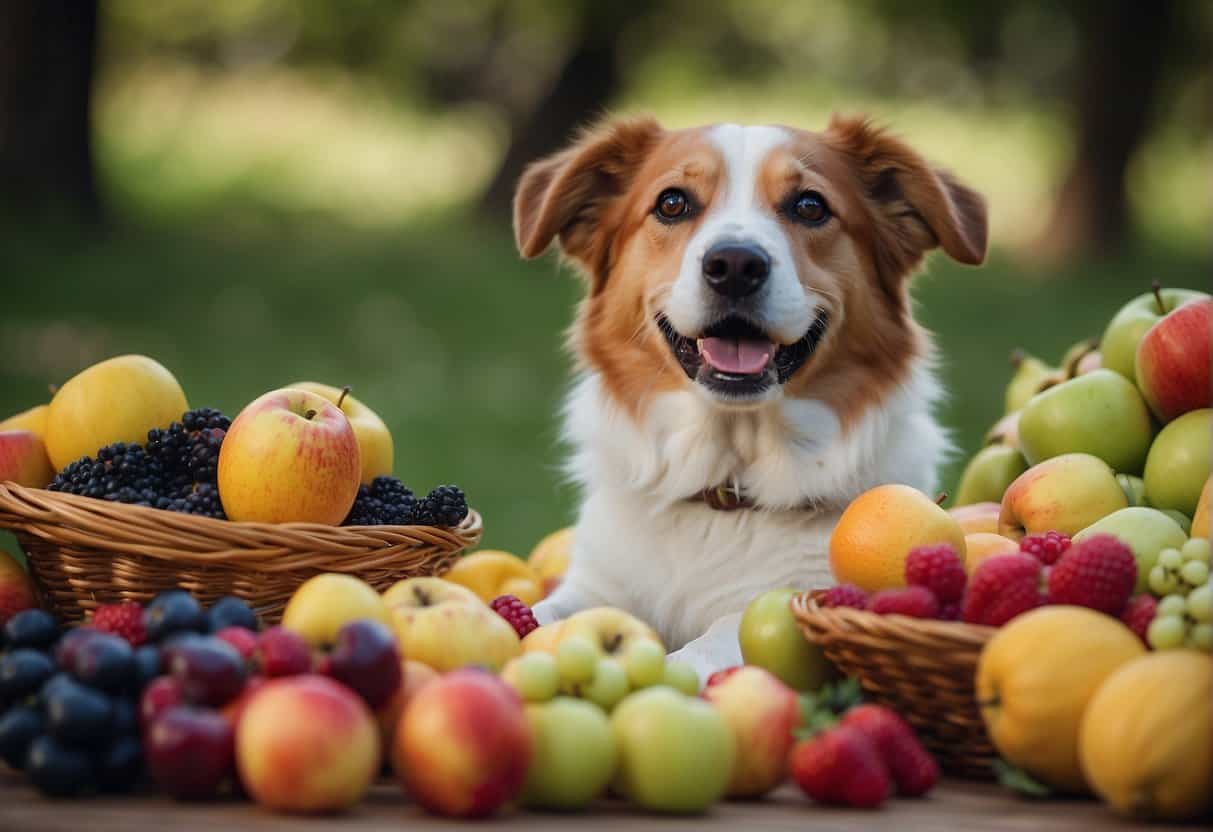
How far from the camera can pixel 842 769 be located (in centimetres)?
203

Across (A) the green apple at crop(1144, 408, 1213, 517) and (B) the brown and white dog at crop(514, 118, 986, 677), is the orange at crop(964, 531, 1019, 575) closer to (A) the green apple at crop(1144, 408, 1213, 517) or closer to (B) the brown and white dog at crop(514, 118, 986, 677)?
(A) the green apple at crop(1144, 408, 1213, 517)

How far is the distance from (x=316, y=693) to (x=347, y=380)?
6.92 metres

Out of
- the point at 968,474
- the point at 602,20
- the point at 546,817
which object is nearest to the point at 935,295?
the point at 602,20

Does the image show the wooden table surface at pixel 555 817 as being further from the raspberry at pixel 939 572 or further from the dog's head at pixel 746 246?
the dog's head at pixel 746 246

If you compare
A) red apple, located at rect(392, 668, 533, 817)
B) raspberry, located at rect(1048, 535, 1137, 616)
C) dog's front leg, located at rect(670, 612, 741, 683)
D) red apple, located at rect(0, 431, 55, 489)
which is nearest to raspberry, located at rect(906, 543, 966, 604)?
raspberry, located at rect(1048, 535, 1137, 616)

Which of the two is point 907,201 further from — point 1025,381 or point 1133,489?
point 1133,489

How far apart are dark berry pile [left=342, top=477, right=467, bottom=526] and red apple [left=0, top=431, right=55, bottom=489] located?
2.12ft

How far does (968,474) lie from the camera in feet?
12.0

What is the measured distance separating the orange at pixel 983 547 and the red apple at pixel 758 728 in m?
0.55

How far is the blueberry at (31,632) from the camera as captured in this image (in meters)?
2.20

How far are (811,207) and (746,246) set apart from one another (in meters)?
0.35

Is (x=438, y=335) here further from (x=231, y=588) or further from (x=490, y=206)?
(x=231, y=588)

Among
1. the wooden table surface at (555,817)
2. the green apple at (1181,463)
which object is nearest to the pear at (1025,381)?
the green apple at (1181,463)

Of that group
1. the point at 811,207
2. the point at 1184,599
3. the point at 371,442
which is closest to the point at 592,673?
the point at 1184,599
